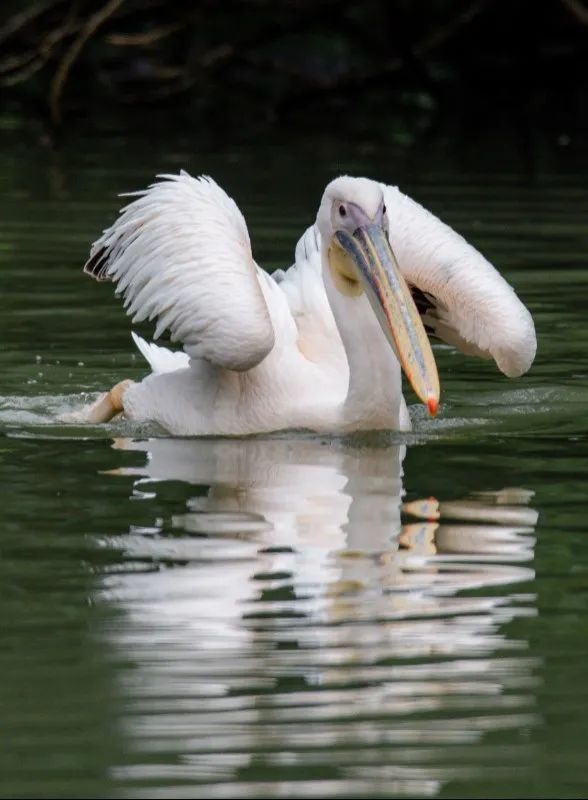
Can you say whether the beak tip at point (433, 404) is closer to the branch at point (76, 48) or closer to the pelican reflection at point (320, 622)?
the pelican reflection at point (320, 622)

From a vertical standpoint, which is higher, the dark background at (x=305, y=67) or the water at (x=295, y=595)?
the dark background at (x=305, y=67)

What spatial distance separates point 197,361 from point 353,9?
1310 centimetres

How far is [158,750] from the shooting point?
3.38 meters

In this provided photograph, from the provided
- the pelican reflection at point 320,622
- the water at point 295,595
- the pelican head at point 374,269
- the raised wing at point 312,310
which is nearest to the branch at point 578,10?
the water at point 295,595

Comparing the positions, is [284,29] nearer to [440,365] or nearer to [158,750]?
[440,365]

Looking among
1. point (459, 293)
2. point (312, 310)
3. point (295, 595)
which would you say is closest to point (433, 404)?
point (459, 293)

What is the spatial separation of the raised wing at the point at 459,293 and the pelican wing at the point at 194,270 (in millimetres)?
507

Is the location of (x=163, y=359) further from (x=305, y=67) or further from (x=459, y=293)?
(x=305, y=67)

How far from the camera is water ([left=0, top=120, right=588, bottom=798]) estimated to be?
Answer: 336 cm

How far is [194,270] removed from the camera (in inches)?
244

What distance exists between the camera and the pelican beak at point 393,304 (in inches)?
223

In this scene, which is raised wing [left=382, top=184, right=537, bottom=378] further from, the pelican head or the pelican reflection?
the pelican reflection

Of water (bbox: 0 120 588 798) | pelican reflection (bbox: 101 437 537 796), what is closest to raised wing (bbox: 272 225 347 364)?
water (bbox: 0 120 588 798)

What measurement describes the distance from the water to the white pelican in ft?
0.40
